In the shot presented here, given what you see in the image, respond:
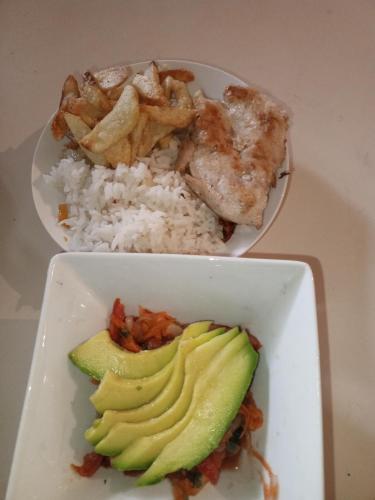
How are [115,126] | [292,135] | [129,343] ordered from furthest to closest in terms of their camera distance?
[292,135], [115,126], [129,343]

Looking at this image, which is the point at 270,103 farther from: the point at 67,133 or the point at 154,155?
the point at 67,133

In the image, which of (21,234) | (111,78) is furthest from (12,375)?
(111,78)

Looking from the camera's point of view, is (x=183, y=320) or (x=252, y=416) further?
(x=183, y=320)

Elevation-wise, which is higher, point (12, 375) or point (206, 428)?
point (206, 428)

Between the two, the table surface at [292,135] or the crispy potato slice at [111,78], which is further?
the crispy potato slice at [111,78]

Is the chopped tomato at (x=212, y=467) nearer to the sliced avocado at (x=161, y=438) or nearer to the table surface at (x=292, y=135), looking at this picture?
the sliced avocado at (x=161, y=438)

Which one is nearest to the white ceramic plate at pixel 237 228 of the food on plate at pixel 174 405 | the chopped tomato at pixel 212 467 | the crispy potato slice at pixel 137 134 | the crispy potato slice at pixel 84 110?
the crispy potato slice at pixel 84 110

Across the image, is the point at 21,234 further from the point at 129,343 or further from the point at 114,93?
the point at 129,343
